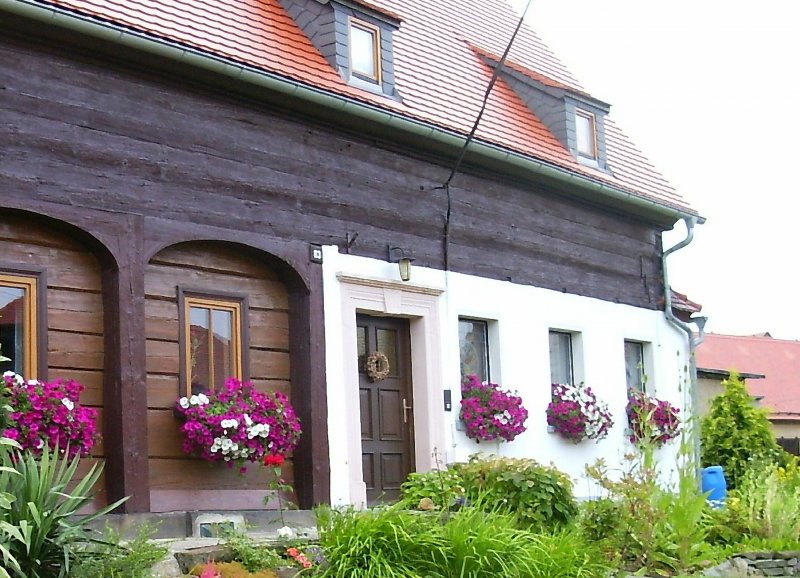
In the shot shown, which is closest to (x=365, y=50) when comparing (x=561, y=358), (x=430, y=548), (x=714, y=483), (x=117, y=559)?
(x=561, y=358)

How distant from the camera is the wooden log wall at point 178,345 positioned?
36.1ft

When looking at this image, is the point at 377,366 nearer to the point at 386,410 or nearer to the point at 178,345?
the point at 386,410

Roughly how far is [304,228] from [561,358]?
487 cm

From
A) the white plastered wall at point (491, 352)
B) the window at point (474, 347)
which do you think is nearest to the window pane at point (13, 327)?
the white plastered wall at point (491, 352)

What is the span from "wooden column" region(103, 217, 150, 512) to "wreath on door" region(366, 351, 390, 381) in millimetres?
3050

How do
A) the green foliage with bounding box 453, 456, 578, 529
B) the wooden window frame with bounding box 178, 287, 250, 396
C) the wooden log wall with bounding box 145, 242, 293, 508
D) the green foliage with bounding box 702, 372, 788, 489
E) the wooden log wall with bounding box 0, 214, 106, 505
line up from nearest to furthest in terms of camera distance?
the wooden log wall with bounding box 0, 214, 106, 505, the green foliage with bounding box 453, 456, 578, 529, the wooden log wall with bounding box 145, 242, 293, 508, the wooden window frame with bounding box 178, 287, 250, 396, the green foliage with bounding box 702, 372, 788, 489

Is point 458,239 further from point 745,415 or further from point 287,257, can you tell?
point 745,415

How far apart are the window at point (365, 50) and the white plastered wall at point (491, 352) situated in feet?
6.23

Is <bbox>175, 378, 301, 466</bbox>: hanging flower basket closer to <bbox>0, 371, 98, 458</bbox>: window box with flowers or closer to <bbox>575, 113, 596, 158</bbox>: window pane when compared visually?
<bbox>0, 371, 98, 458</bbox>: window box with flowers

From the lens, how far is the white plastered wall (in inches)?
493

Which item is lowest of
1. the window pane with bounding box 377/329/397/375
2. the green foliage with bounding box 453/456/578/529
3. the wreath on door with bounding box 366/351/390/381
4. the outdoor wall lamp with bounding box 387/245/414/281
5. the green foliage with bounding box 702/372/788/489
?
the green foliage with bounding box 453/456/578/529

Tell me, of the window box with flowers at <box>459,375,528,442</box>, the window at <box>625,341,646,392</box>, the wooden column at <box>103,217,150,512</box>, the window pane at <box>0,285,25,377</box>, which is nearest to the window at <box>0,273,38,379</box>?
the window pane at <box>0,285,25,377</box>

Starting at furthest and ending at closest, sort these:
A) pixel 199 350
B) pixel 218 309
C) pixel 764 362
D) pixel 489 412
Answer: pixel 764 362 → pixel 489 412 → pixel 218 309 → pixel 199 350

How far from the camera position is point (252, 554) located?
871cm
